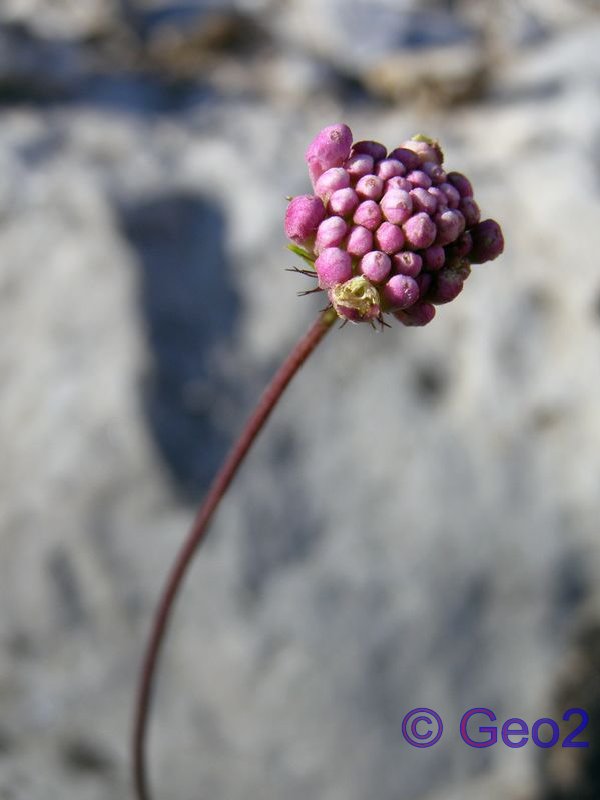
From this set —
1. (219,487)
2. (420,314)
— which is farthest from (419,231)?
(219,487)

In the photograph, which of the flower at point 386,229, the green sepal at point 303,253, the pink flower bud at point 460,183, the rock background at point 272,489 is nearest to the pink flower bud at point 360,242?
the flower at point 386,229

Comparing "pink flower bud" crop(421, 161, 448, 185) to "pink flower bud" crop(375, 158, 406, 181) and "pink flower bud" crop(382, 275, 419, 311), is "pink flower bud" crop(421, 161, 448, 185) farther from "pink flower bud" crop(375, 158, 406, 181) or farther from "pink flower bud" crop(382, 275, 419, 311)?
"pink flower bud" crop(382, 275, 419, 311)

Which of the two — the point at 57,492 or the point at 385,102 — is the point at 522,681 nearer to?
the point at 57,492

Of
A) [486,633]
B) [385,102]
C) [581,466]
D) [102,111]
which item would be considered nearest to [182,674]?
[486,633]

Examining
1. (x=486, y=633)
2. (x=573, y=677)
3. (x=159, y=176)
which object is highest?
(x=159, y=176)

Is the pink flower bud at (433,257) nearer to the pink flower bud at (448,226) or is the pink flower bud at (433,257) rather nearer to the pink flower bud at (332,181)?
the pink flower bud at (448,226)
